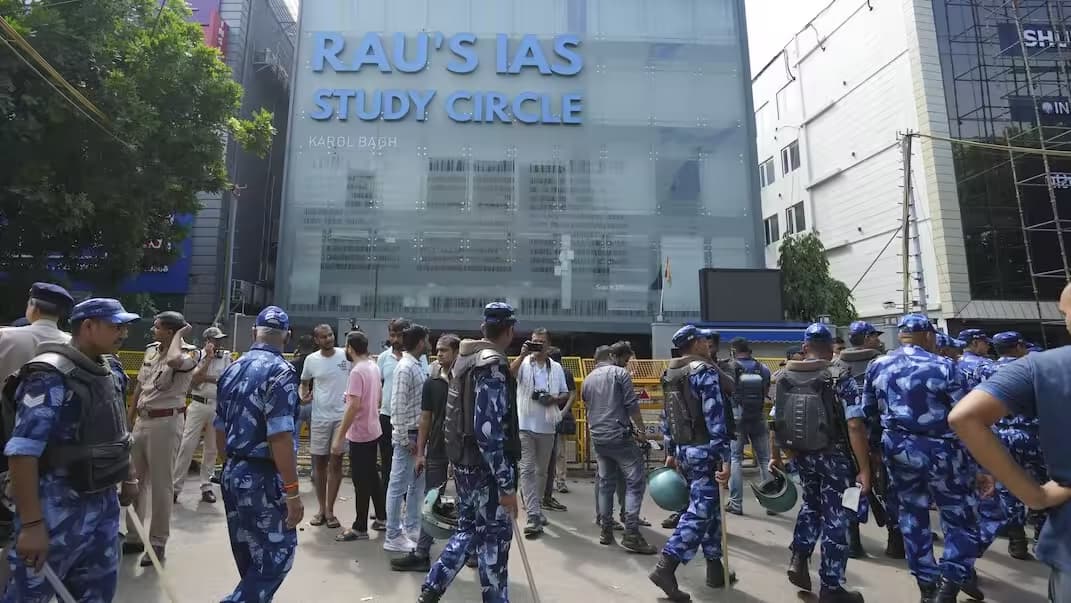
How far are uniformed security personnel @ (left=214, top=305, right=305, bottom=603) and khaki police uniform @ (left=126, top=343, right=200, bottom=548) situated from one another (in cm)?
204

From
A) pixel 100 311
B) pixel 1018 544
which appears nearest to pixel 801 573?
pixel 1018 544

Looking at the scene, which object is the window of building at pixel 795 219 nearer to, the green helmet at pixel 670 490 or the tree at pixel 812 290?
the tree at pixel 812 290

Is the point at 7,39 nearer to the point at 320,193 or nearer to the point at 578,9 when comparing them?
the point at 320,193

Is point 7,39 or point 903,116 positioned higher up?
point 903,116

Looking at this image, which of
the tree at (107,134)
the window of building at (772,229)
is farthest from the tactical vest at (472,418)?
the window of building at (772,229)

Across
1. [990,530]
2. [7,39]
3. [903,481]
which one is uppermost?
[7,39]

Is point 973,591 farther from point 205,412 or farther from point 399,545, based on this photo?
point 205,412

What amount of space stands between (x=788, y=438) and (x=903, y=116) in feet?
77.9

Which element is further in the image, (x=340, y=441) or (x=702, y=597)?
(x=340, y=441)

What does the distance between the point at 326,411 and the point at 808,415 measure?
4252 millimetres

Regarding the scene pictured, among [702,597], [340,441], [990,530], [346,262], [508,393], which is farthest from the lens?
[346,262]

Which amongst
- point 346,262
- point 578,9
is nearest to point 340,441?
point 346,262

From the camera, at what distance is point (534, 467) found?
5.86 meters

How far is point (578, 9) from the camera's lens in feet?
64.6
